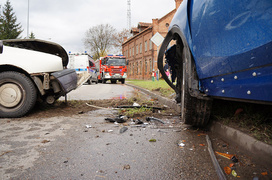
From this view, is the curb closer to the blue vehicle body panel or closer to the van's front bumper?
the blue vehicle body panel

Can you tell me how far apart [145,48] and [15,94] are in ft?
123

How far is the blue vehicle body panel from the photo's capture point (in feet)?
5.00

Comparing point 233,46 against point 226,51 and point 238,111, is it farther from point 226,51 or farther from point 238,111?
point 238,111

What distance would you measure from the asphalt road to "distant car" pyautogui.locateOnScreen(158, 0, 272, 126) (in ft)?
2.10

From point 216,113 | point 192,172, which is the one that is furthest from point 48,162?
point 216,113

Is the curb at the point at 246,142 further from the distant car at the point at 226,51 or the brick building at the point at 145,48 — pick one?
the brick building at the point at 145,48

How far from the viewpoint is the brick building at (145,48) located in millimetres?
36438

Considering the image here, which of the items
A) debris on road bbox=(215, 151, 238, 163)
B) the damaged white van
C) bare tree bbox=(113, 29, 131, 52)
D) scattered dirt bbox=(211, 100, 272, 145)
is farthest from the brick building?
debris on road bbox=(215, 151, 238, 163)

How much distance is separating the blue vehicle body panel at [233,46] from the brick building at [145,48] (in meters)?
33.4

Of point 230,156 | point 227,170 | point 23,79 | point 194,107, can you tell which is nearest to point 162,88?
point 23,79

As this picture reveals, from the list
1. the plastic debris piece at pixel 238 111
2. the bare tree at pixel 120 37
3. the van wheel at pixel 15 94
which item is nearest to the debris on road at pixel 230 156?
the plastic debris piece at pixel 238 111

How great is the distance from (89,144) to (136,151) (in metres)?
0.68

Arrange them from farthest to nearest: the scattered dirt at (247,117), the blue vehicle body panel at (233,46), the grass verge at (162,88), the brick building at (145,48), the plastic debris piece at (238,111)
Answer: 1. the brick building at (145,48)
2. the grass verge at (162,88)
3. the plastic debris piece at (238,111)
4. the scattered dirt at (247,117)
5. the blue vehicle body panel at (233,46)

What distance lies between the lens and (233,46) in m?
1.89
